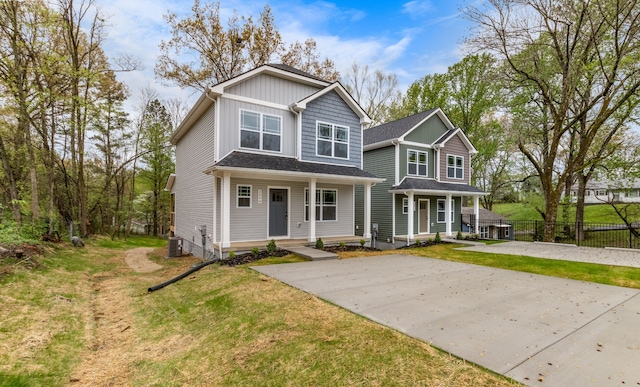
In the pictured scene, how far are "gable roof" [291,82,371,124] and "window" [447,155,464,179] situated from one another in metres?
7.43

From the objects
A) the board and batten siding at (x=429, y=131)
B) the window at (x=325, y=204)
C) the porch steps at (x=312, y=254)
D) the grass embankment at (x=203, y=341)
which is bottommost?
the grass embankment at (x=203, y=341)

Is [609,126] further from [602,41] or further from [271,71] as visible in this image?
[271,71]

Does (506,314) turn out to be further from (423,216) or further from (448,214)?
(448,214)

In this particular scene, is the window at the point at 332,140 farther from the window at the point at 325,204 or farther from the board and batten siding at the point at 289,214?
the window at the point at 325,204

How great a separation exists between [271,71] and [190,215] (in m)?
7.15

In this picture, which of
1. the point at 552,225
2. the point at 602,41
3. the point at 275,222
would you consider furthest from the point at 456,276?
the point at 602,41

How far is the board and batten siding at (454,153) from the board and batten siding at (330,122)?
674cm

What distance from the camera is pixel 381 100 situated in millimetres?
27016

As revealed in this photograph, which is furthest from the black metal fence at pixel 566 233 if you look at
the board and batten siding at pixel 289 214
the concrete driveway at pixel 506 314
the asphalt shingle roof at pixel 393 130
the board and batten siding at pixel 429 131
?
the concrete driveway at pixel 506 314

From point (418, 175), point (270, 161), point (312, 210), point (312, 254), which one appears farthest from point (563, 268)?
point (270, 161)

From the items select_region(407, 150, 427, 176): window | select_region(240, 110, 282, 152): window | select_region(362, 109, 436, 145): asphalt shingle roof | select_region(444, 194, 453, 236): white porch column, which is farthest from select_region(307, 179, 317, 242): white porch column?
select_region(444, 194, 453, 236): white porch column

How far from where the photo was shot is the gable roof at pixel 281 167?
918cm

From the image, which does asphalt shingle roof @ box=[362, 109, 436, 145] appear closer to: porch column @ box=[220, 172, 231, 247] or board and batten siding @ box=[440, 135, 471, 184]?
board and batten siding @ box=[440, 135, 471, 184]

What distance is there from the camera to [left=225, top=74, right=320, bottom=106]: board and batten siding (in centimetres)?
1059
